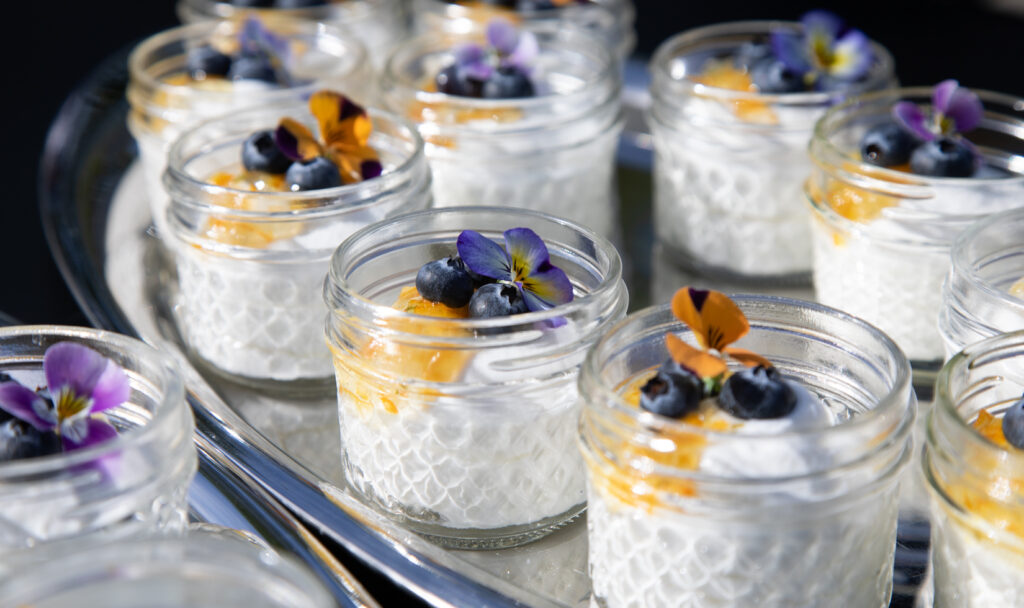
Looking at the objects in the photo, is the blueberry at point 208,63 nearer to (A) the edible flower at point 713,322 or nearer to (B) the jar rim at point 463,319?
(B) the jar rim at point 463,319

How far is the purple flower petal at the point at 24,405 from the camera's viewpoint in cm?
137

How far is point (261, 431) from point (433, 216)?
485mm

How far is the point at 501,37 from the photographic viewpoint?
245cm

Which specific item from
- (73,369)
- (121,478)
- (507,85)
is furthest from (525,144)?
(121,478)

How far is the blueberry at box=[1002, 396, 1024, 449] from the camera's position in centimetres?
135

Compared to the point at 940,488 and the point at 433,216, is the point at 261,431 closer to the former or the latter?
the point at 433,216

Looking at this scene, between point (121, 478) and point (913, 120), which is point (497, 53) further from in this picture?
point (121, 478)

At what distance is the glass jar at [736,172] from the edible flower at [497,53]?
0.28m

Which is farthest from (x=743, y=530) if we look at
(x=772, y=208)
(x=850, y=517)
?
(x=772, y=208)

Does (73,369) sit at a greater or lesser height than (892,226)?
greater

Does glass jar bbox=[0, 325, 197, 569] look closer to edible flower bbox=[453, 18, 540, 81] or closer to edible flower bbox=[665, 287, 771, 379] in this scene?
edible flower bbox=[665, 287, 771, 379]

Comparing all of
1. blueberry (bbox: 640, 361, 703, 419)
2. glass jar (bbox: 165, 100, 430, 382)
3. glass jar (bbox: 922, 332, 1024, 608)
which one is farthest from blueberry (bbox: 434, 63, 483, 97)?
glass jar (bbox: 922, 332, 1024, 608)

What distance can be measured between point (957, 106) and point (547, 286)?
3.03ft

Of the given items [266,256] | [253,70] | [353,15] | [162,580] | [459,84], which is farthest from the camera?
[353,15]
